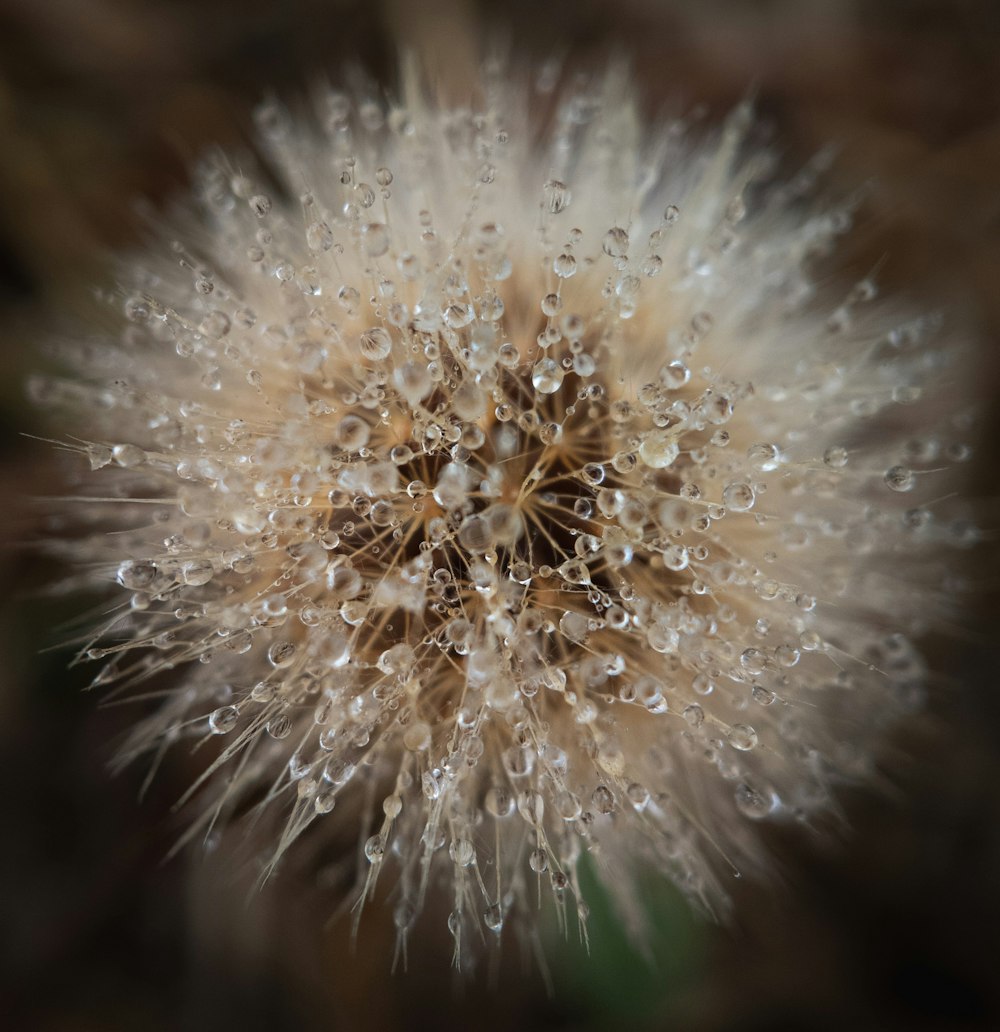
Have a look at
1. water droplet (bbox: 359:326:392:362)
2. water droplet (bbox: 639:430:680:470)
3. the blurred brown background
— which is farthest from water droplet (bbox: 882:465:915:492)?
the blurred brown background

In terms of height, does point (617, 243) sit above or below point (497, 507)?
above

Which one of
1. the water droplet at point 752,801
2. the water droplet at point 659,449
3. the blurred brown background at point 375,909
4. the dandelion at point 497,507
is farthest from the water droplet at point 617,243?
the blurred brown background at point 375,909

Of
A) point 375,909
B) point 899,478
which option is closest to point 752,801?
point 899,478

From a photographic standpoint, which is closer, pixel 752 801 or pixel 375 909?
pixel 752 801

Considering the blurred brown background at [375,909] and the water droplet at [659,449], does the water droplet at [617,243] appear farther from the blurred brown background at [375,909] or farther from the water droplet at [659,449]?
the blurred brown background at [375,909]

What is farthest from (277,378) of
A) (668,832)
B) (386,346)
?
(668,832)

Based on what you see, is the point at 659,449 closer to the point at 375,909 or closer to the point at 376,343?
the point at 376,343

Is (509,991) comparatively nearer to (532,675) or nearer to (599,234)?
(532,675)
